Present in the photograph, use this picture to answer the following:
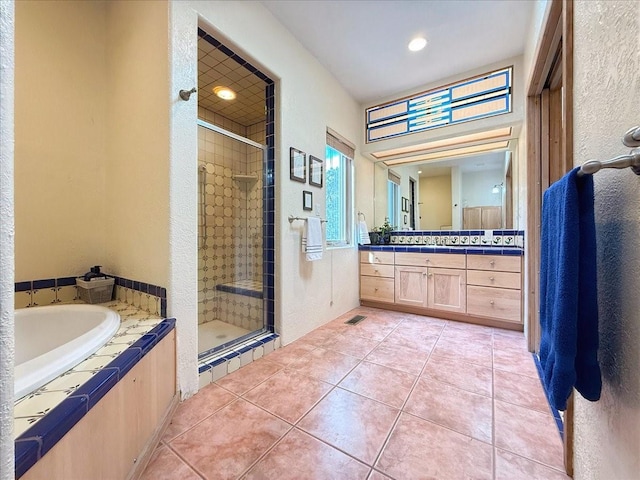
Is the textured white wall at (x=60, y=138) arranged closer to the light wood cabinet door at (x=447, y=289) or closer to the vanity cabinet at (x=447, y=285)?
the vanity cabinet at (x=447, y=285)

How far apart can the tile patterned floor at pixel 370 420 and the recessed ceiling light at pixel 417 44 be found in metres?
2.64

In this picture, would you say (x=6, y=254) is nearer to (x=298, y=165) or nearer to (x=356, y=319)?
(x=298, y=165)

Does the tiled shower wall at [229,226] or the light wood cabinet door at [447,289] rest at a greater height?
the tiled shower wall at [229,226]

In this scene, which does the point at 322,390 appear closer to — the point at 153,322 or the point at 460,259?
the point at 153,322

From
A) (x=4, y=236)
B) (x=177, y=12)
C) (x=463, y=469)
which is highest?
(x=177, y=12)

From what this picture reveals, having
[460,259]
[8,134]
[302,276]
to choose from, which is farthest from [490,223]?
[8,134]

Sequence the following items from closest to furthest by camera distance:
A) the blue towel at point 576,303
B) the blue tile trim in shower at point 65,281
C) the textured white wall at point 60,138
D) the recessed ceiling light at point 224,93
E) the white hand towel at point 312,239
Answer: the blue towel at point 576,303 → the textured white wall at point 60,138 → the blue tile trim in shower at point 65,281 → the white hand towel at point 312,239 → the recessed ceiling light at point 224,93

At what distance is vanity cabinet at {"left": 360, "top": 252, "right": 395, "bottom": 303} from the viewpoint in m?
3.13

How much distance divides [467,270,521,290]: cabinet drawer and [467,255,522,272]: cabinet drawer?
0.13 feet

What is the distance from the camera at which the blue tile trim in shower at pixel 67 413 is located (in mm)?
563

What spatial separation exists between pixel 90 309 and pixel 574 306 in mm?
2122

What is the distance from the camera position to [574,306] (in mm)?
664

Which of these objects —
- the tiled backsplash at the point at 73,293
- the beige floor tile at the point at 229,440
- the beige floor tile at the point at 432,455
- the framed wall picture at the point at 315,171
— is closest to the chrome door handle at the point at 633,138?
the beige floor tile at the point at 432,455

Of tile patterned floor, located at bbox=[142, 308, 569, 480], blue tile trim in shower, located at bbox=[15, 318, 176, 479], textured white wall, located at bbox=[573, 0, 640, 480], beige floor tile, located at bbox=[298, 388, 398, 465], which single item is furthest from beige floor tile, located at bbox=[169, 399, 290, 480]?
textured white wall, located at bbox=[573, 0, 640, 480]
